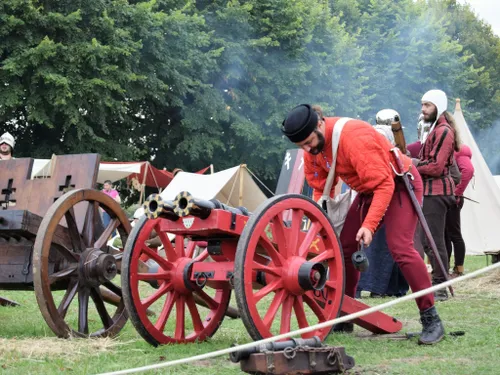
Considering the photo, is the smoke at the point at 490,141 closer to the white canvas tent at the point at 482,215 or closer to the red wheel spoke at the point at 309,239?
the white canvas tent at the point at 482,215

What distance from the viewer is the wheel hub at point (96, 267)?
5344mm

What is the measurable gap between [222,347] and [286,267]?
68cm

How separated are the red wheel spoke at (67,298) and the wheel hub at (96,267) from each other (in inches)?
2.8

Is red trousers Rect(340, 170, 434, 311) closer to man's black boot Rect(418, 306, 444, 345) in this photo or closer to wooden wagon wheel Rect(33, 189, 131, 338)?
man's black boot Rect(418, 306, 444, 345)

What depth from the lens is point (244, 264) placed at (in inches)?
165

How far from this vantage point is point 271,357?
3.61m

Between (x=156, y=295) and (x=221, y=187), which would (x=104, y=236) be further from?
(x=221, y=187)

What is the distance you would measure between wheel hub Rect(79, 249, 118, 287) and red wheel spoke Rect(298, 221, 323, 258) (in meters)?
1.38

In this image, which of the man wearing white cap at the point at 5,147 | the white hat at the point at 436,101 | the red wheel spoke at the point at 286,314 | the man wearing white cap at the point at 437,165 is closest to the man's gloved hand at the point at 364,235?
the red wheel spoke at the point at 286,314

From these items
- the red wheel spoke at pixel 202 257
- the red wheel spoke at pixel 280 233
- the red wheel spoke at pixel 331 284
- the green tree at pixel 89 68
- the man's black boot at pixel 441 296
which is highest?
the green tree at pixel 89 68

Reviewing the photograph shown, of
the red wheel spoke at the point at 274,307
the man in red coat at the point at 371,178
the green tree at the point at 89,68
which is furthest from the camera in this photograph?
the green tree at the point at 89,68

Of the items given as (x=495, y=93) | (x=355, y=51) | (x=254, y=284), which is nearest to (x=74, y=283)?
(x=254, y=284)

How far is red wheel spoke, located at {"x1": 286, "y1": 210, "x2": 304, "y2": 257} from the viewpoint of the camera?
4613mm

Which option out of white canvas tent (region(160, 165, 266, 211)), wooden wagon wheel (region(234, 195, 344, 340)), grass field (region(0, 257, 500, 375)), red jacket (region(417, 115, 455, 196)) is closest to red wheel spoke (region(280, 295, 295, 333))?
wooden wagon wheel (region(234, 195, 344, 340))
